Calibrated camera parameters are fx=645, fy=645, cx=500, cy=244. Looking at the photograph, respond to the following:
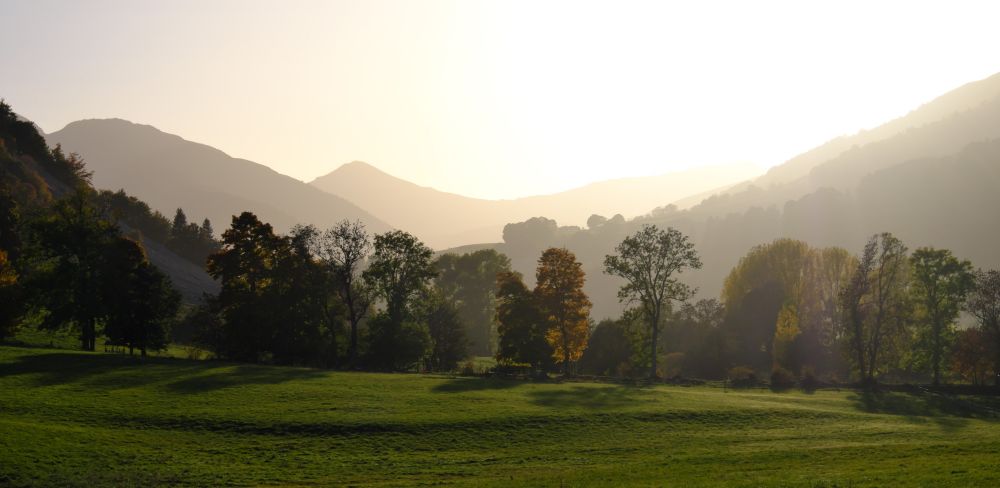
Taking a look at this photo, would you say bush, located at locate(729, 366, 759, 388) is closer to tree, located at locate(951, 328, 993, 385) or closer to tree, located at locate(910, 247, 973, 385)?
tree, located at locate(910, 247, 973, 385)

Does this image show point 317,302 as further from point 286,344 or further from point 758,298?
point 758,298

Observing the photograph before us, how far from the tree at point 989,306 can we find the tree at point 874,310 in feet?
23.5

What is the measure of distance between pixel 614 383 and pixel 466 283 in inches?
2626

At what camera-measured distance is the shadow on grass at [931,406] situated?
180 feet

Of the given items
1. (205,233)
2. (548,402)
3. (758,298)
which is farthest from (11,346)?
(205,233)

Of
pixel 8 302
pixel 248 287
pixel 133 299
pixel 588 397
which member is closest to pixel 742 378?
pixel 588 397

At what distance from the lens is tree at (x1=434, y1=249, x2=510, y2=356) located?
443 feet

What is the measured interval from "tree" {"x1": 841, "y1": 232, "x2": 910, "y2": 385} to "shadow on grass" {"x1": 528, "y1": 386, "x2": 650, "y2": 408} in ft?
108

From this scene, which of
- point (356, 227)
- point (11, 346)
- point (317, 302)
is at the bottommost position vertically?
point (11, 346)

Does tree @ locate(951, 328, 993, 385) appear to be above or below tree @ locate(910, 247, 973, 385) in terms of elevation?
below

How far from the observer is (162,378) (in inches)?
2090

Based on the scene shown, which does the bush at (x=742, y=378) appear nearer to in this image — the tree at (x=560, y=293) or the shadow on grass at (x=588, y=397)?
the shadow on grass at (x=588, y=397)

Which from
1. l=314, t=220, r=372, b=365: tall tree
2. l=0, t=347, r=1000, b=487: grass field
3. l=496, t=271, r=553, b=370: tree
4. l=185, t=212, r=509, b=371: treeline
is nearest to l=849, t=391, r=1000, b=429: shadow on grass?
l=0, t=347, r=1000, b=487: grass field

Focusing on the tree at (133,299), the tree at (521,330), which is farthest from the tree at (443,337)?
the tree at (133,299)
